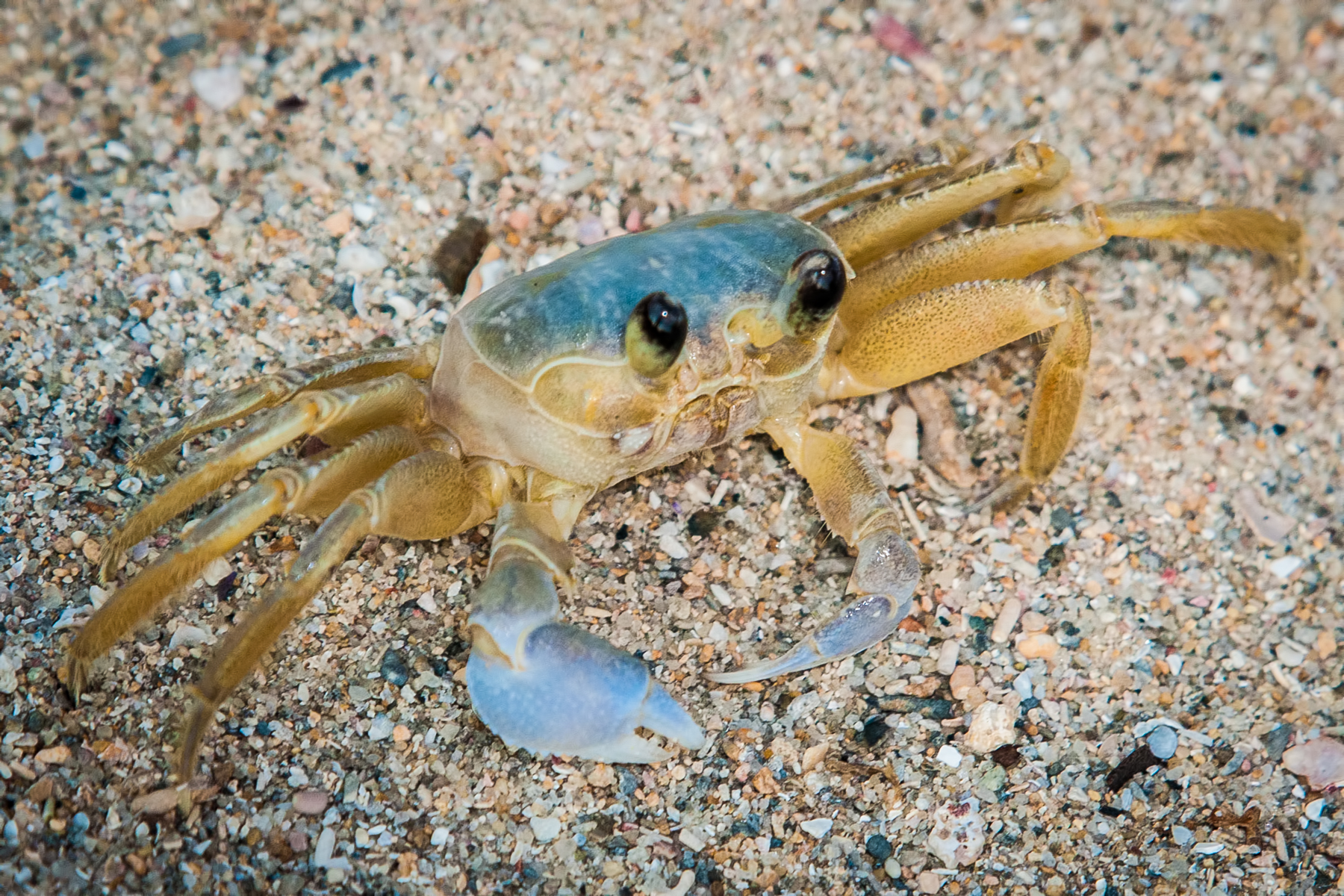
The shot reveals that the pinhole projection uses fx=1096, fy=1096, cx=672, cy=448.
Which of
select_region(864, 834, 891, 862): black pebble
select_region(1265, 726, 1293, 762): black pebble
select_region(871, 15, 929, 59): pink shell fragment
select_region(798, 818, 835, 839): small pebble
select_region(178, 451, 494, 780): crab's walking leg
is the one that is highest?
select_region(871, 15, 929, 59): pink shell fragment

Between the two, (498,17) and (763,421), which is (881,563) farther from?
(498,17)

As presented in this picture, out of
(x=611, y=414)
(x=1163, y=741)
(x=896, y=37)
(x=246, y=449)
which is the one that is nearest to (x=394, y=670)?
(x=246, y=449)

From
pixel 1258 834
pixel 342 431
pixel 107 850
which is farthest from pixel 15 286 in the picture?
pixel 1258 834

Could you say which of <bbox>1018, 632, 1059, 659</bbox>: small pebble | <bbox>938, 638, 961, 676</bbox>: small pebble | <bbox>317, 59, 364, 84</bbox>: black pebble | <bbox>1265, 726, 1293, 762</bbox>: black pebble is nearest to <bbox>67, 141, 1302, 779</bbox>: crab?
<bbox>938, 638, 961, 676</bbox>: small pebble

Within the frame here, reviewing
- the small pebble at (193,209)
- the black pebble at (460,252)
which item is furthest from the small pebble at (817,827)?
the small pebble at (193,209)

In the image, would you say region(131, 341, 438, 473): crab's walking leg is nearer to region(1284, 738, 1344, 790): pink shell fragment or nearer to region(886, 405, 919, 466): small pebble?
region(886, 405, 919, 466): small pebble
